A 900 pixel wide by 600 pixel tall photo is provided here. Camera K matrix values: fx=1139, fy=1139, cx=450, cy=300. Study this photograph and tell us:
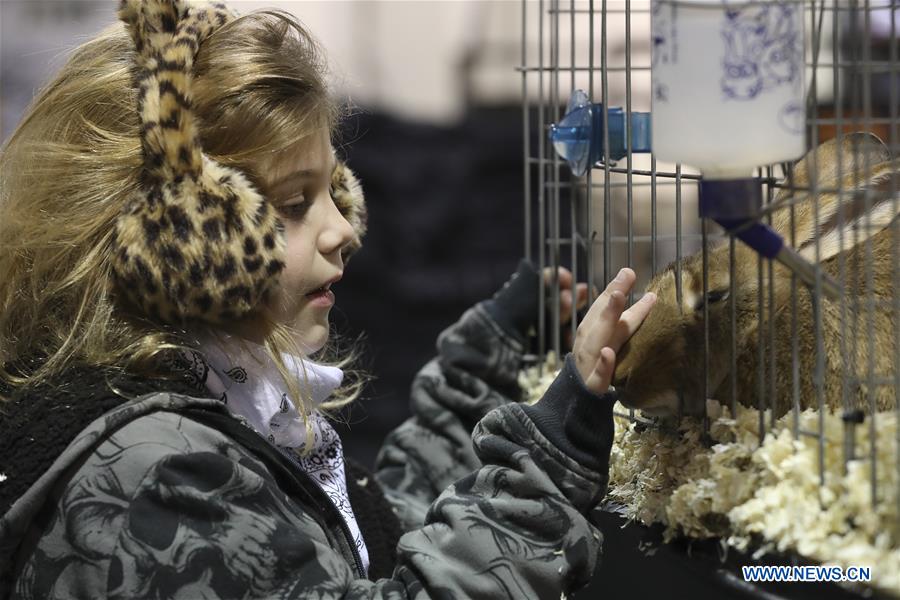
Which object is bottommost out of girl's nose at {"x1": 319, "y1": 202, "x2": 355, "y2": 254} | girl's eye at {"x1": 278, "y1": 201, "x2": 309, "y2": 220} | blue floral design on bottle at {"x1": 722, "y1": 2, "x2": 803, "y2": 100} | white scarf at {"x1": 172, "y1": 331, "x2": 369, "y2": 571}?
white scarf at {"x1": 172, "y1": 331, "x2": 369, "y2": 571}

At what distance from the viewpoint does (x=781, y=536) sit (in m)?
1.44

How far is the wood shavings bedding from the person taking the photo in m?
1.33

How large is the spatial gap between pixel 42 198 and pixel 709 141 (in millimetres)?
1045

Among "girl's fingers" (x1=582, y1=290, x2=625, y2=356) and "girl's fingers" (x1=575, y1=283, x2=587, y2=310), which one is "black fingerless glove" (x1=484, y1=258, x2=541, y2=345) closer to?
"girl's fingers" (x1=575, y1=283, x2=587, y2=310)

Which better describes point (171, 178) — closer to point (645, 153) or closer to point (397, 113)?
point (645, 153)

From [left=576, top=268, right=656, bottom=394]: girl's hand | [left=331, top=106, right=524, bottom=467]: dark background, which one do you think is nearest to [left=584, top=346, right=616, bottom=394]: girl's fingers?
[left=576, top=268, right=656, bottom=394]: girl's hand

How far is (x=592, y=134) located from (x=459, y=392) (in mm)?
797

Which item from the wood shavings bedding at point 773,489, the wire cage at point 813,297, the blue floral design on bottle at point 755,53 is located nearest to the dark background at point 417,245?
the wire cage at point 813,297

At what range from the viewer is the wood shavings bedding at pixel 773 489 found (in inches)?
52.2

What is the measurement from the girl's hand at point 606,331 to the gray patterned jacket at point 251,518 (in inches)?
1.2

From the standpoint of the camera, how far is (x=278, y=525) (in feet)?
5.27

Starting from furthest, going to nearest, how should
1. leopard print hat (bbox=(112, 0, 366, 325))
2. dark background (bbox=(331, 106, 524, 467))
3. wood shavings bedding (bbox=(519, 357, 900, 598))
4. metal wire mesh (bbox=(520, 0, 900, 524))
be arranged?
dark background (bbox=(331, 106, 524, 467)) < leopard print hat (bbox=(112, 0, 366, 325)) < metal wire mesh (bbox=(520, 0, 900, 524)) < wood shavings bedding (bbox=(519, 357, 900, 598))

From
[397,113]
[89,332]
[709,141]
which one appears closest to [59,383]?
[89,332]

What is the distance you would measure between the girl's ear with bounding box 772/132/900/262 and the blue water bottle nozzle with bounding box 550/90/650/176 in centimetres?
28
